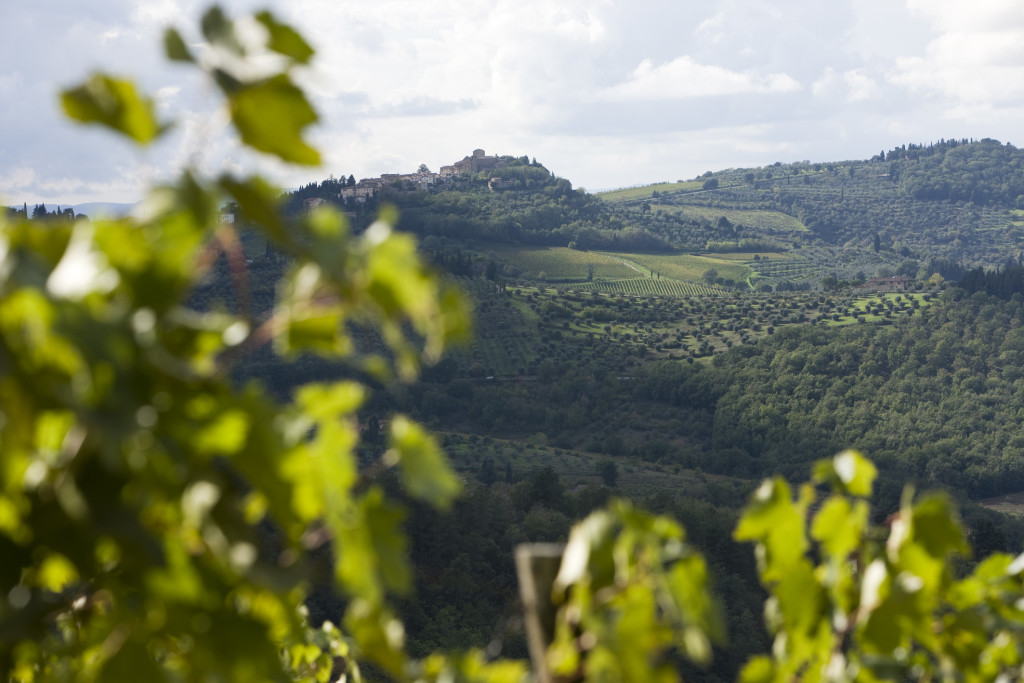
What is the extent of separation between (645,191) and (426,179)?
43943mm

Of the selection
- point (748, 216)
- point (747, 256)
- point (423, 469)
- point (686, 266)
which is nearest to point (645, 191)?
point (748, 216)

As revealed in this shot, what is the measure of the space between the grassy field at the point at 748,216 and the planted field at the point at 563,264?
32.2m

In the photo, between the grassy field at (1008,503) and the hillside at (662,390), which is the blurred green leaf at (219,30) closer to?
the hillside at (662,390)

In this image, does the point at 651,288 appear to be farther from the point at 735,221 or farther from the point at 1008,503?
the point at 735,221

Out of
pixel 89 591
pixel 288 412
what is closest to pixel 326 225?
pixel 288 412

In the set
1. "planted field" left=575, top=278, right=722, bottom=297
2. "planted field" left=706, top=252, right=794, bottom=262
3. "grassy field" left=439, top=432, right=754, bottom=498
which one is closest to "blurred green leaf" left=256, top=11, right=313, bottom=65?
"grassy field" left=439, top=432, right=754, bottom=498

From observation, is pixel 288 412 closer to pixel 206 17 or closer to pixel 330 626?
pixel 206 17

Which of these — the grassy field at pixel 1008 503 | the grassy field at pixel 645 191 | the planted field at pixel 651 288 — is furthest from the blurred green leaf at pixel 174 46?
the grassy field at pixel 645 191

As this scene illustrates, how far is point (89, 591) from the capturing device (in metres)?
0.77

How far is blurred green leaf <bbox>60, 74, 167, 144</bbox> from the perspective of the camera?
61cm

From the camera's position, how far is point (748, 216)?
115 m

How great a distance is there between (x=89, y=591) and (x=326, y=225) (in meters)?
0.40

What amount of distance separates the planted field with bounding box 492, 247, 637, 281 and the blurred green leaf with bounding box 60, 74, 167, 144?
73.2 m

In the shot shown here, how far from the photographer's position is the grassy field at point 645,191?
12588cm
